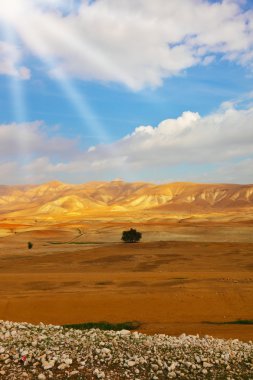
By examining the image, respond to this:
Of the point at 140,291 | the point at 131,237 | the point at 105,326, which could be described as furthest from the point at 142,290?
the point at 131,237

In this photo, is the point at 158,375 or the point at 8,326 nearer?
the point at 158,375

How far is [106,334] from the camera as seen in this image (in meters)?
12.2

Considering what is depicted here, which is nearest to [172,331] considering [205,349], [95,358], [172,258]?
[205,349]

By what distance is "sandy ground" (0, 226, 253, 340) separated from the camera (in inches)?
733

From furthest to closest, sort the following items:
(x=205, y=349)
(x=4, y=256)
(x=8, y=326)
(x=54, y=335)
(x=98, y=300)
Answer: (x=4, y=256), (x=98, y=300), (x=8, y=326), (x=54, y=335), (x=205, y=349)

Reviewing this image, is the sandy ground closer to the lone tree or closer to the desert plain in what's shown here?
the desert plain

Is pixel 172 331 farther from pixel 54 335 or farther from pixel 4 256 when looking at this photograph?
pixel 4 256

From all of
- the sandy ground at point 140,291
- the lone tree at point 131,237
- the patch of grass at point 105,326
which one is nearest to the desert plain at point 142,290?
the sandy ground at point 140,291

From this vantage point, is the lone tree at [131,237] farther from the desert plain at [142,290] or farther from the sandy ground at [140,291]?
the sandy ground at [140,291]

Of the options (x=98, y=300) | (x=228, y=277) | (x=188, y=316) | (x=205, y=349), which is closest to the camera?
(x=205, y=349)

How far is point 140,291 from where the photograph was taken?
24.5 meters

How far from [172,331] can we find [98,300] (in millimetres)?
6823

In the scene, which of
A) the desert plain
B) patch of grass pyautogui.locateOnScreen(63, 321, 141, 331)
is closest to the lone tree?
the desert plain

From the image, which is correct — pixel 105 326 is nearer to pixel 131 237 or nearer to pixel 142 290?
pixel 142 290
